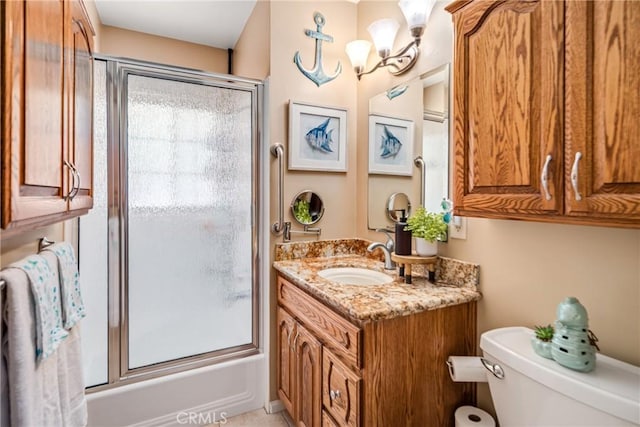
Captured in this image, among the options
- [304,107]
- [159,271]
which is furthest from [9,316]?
[304,107]

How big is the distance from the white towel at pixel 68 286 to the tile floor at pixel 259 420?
1.20 metres

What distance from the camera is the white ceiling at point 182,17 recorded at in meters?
2.18

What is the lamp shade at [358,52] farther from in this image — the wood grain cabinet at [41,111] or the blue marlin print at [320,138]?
the wood grain cabinet at [41,111]

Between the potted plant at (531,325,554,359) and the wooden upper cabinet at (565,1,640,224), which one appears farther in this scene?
the potted plant at (531,325,554,359)

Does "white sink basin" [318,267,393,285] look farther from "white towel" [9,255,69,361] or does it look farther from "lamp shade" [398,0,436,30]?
"lamp shade" [398,0,436,30]

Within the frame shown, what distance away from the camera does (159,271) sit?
1.75 meters

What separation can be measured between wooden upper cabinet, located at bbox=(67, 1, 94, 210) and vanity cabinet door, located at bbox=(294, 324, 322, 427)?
1096 millimetres

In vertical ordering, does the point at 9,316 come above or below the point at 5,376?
above

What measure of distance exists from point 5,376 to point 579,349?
1.47m

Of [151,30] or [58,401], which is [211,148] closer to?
[58,401]

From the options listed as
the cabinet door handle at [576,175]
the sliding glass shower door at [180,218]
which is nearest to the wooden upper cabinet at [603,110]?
the cabinet door handle at [576,175]

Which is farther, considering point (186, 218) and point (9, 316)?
point (186, 218)

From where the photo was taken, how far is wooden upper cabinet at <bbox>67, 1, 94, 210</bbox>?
1010 millimetres

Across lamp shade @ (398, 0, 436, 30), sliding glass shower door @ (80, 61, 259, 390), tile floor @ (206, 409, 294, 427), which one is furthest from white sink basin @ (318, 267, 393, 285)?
lamp shade @ (398, 0, 436, 30)
